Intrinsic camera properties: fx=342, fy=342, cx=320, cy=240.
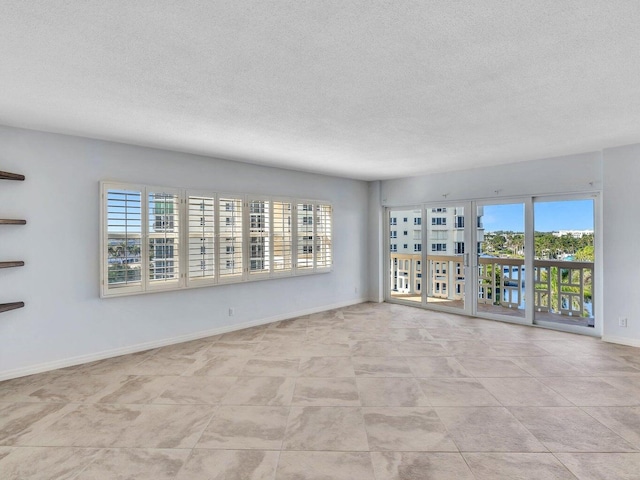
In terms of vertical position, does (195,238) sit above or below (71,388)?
above

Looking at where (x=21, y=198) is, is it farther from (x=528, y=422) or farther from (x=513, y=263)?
(x=513, y=263)

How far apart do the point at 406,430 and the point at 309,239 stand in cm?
395

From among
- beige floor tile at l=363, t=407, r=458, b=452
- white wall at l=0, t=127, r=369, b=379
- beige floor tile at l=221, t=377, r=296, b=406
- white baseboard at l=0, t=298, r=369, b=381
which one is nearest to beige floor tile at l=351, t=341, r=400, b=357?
beige floor tile at l=221, t=377, r=296, b=406

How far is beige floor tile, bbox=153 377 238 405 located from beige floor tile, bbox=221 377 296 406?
83mm

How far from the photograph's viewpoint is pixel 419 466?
210 centimetres

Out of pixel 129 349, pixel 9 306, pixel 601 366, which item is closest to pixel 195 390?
pixel 129 349

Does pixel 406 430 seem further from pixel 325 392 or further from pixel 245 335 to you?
pixel 245 335

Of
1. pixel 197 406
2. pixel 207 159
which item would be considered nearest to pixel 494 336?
pixel 197 406

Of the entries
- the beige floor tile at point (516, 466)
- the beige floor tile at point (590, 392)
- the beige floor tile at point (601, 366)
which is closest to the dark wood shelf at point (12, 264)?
the beige floor tile at point (516, 466)

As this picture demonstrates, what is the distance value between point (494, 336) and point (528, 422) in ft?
7.64

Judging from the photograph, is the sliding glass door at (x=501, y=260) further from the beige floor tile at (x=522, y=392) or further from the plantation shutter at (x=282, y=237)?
the plantation shutter at (x=282, y=237)

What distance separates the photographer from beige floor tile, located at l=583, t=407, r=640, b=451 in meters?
2.39

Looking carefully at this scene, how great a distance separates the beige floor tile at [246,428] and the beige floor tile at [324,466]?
18 cm

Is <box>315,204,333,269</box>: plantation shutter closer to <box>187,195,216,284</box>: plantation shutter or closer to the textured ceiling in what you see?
<box>187,195,216,284</box>: plantation shutter
